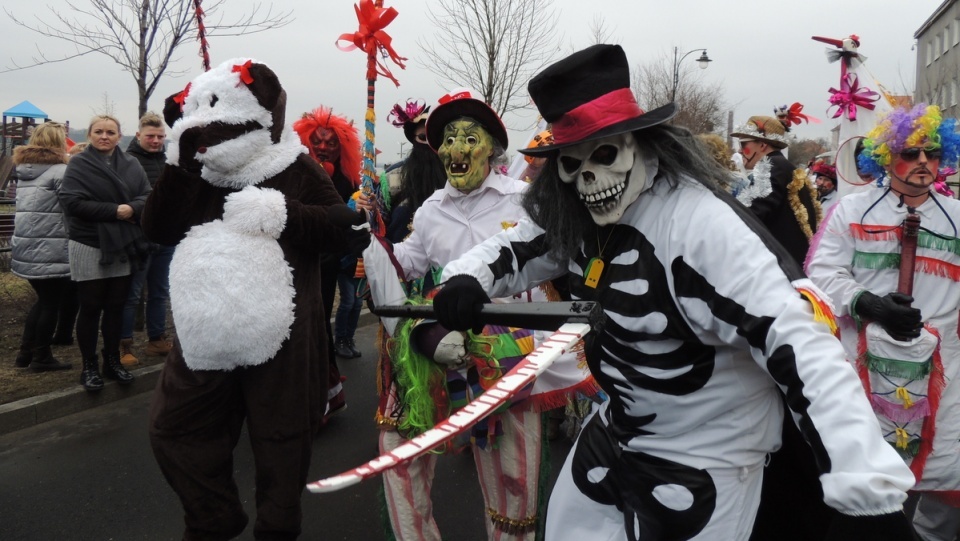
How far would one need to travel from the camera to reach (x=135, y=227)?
16.0ft

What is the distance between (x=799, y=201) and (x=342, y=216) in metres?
3.50

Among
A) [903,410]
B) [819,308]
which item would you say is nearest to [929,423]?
[903,410]

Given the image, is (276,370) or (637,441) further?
(276,370)

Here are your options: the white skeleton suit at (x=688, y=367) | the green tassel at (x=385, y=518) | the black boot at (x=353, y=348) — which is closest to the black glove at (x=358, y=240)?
the white skeleton suit at (x=688, y=367)

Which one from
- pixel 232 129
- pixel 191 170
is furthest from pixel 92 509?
pixel 232 129

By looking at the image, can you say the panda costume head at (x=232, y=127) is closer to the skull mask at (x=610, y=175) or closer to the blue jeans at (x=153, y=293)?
the skull mask at (x=610, y=175)

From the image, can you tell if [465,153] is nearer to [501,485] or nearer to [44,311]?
[501,485]

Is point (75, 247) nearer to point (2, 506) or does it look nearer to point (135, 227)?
point (135, 227)

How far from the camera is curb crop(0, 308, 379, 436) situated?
14.8ft

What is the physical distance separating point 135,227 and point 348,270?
5.57ft

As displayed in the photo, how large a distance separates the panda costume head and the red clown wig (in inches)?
65.1

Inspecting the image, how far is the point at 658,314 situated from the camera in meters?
1.75

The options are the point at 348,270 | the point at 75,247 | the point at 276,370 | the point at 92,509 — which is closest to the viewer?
the point at 276,370

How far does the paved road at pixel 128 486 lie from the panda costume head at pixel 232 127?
176cm
